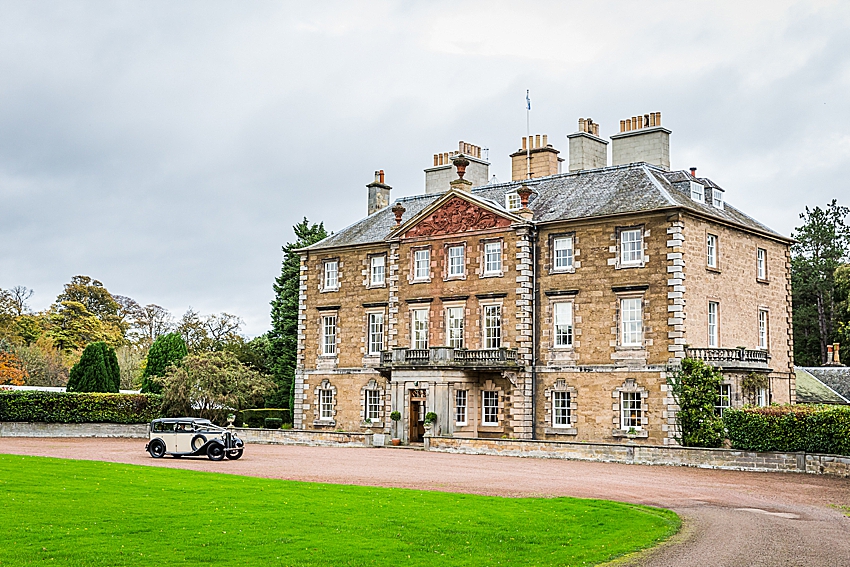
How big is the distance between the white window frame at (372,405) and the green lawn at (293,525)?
24.6 meters

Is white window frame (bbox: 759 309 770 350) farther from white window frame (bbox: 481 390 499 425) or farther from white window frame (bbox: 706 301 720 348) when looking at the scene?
white window frame (bbox: 481 390 499 425)

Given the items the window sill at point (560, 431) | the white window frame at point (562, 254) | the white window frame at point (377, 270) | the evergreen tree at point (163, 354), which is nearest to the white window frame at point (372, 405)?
the white window frame at point (377, 270)

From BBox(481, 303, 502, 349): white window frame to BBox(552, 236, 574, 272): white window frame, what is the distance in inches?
124

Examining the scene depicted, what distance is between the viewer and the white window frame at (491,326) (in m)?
43.8

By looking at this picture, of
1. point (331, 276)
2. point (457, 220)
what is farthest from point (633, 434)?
point (331, 276)

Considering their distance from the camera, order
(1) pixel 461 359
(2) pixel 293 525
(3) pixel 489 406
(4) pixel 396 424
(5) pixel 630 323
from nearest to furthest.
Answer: (2) pixel 293 525
(5) pixel 630 323
(1) pixel 461 359
(3) pixel 489 406
(4) pixel 396 424

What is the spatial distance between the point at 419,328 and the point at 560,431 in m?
8.58

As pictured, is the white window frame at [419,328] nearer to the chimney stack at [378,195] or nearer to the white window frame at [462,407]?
the white window frame at [462,407]

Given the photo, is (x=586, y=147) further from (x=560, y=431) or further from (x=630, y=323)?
(x=560, y=431)

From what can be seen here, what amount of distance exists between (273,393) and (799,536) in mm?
44900

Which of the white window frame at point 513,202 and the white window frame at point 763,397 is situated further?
the white window frame at point 513,202

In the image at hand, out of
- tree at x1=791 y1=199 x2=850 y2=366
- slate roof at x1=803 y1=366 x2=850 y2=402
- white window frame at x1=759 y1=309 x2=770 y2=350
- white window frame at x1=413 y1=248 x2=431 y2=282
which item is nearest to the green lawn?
white window frame at x1=413 y1=248 x2=431 y2=282

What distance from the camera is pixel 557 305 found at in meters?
42.5

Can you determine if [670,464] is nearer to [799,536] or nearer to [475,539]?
[799,536]
